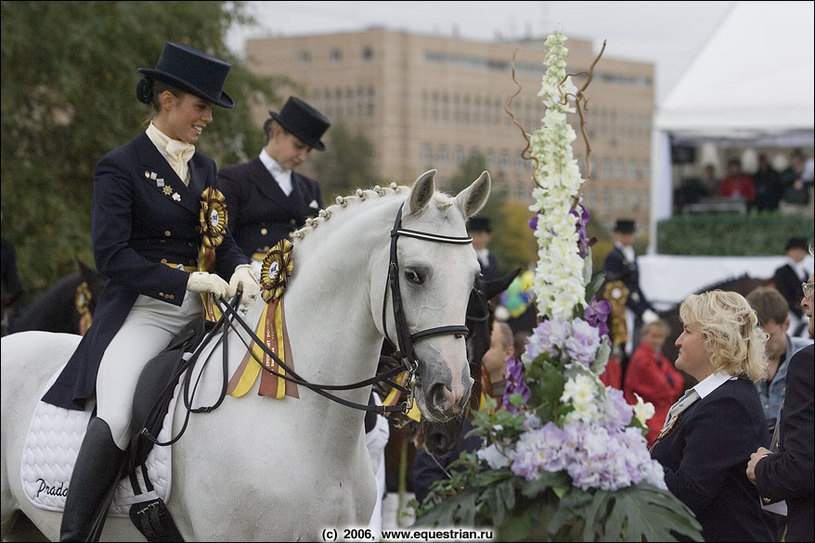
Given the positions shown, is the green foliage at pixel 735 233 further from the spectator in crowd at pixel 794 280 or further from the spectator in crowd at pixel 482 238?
the spectator in crowd at pixel 482 238

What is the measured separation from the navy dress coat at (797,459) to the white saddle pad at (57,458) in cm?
244

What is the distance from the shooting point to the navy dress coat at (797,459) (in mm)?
3883

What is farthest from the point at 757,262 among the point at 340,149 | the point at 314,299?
the point at 340,149

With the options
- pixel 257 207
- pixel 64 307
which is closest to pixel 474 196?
pixel 257 207

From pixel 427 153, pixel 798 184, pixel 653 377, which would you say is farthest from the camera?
pixel 427 153

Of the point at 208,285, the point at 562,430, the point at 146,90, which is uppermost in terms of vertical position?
the point at 146,90

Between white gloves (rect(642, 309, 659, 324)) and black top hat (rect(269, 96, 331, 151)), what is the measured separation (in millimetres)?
6307

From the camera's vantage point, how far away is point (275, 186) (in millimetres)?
7348

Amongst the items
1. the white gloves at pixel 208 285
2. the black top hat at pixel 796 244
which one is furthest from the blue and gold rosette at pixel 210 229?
the black top hat at pixel 796 244

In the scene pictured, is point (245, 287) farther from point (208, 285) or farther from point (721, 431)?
point (721, 431)

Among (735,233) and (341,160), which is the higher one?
(341,160)

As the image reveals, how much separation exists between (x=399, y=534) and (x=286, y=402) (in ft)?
2.67

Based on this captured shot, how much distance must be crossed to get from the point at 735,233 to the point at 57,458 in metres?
14.1

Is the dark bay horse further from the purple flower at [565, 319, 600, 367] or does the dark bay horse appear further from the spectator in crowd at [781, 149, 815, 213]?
the spectator in crowd at [781, 149, 815, 213]
